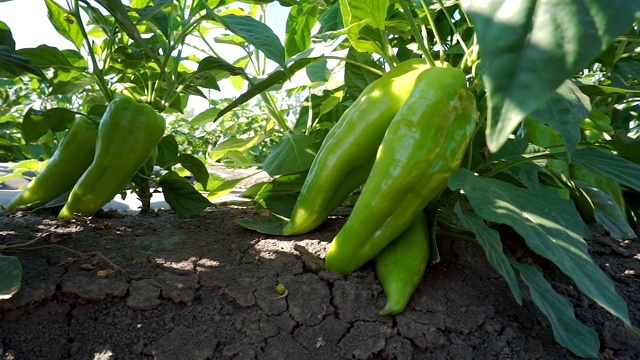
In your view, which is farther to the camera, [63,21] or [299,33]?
[299,33]

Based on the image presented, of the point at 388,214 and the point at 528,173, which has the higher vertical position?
the point at 388,214

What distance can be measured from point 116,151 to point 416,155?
2.65 ft

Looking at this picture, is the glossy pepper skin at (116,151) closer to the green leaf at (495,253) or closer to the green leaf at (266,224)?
the green leaf at (266,224)

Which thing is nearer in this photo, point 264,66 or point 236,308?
point 236,308

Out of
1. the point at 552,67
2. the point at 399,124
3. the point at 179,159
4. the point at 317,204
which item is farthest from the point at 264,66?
the point at 552,67

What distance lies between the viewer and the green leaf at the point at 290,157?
1.34 meters

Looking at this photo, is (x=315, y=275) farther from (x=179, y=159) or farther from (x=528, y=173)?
(x=179, y=159)

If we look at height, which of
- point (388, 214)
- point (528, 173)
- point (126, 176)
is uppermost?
point (126, 176)

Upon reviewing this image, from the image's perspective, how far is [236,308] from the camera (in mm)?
979

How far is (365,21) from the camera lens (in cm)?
117

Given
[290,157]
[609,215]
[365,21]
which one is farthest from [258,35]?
[609,215]

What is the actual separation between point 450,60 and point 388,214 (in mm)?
551

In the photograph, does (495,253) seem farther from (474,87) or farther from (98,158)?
(98,158)

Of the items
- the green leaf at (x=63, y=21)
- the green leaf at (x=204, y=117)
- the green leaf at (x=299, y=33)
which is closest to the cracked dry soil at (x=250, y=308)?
the green leaf at (x=63, y=21)
